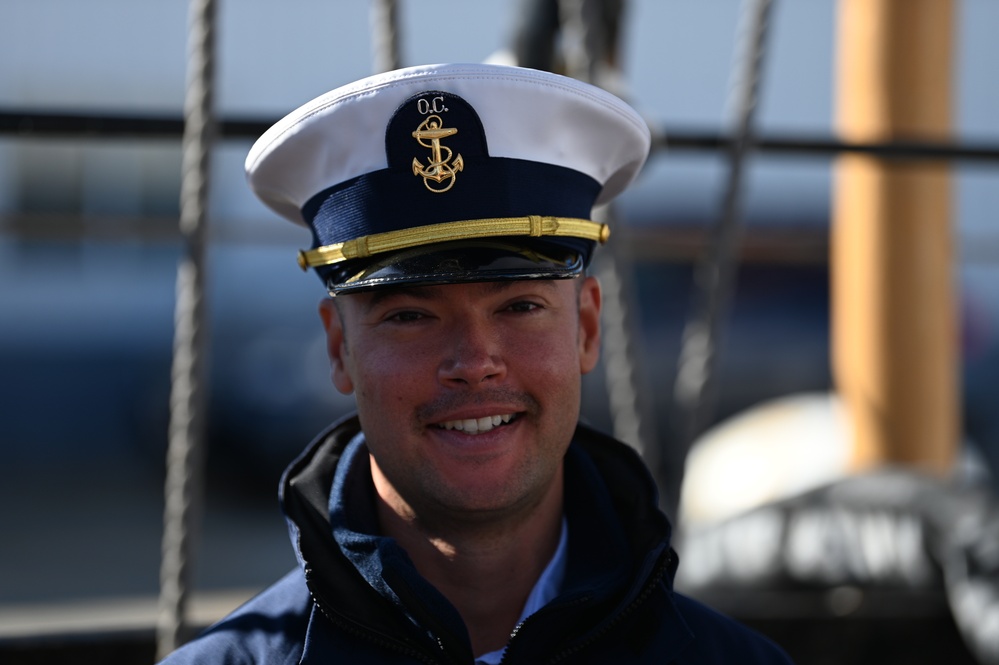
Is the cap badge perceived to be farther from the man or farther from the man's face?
the man's face

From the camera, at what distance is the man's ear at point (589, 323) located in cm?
151

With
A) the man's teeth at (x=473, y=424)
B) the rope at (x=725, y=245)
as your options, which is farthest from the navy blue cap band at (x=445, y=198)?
the rope at (x=725, y=245)

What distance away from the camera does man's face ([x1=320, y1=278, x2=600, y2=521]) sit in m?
1.33

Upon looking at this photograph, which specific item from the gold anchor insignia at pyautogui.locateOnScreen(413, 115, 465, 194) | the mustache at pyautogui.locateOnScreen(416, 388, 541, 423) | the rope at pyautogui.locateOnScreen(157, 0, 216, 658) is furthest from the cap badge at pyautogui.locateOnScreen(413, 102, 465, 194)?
the rope at pyautogui.locateOnScreen(157, 0, 216, 658)

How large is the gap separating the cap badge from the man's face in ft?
0.39

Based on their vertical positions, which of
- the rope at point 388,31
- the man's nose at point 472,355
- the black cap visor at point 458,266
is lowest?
the man's nose at point 472,355

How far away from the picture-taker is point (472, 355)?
132 cm

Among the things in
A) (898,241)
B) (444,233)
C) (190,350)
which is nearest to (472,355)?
(444,233)

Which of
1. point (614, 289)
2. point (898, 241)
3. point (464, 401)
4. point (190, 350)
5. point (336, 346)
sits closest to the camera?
point (464, 401)

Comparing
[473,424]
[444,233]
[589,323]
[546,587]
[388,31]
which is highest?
[388,31]

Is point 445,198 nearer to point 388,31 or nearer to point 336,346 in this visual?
point 336,346

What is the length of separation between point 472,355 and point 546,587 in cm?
34

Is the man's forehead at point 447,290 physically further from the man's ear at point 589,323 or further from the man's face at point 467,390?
the man's ear at point 589,323

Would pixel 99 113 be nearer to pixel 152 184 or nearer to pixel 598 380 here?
pixel 598 380
